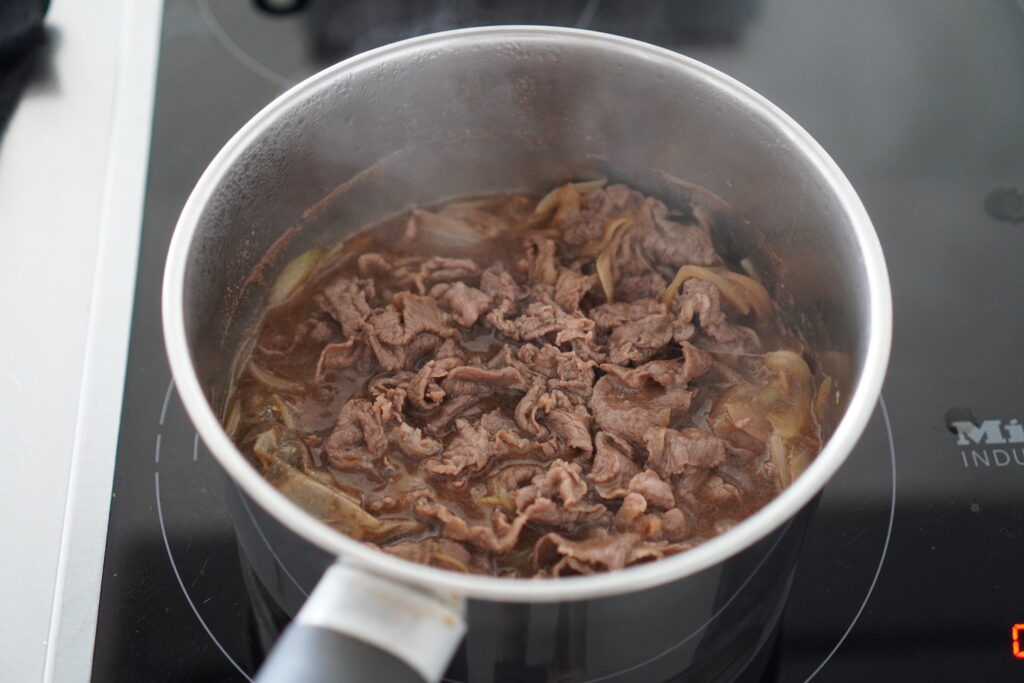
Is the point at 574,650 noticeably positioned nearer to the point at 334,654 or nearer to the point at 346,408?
the point at 334,654

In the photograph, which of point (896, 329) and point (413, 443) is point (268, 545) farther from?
point (896, 329)

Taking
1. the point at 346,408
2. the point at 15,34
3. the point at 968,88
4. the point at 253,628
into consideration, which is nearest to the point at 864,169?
the point at 968,88

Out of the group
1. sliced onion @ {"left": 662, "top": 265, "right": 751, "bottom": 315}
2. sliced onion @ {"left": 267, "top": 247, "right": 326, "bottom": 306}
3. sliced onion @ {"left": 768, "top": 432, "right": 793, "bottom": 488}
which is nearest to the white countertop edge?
sliced onion @ {"left": 267, "top": 247, "right": 326, "bottom": 306}

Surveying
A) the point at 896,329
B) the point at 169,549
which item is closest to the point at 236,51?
the point at 169,549

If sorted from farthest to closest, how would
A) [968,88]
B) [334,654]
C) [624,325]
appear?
1. [968,88]
2. [624,325]
3. [334,654]

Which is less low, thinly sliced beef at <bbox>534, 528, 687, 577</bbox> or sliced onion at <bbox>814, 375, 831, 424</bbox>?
sliced onion at <bbox>814, 375, 831, 424</bbox>

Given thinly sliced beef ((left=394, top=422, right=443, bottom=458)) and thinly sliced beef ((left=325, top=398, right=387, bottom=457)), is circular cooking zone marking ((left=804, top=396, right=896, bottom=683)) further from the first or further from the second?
thinly sliced beef ((left=325, top=398, right=387, bottom=457))

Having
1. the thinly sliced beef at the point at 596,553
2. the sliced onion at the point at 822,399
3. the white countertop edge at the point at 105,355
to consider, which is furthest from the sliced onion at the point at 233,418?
the sliced onion at the point at 822,399
